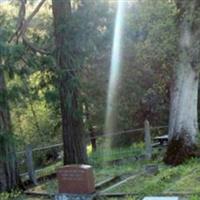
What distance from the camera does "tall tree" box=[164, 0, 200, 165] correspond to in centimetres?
1089

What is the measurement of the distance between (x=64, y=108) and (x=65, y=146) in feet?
3.42

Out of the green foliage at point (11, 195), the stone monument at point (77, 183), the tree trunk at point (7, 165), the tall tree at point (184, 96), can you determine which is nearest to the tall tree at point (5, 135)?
the tree trunk at point (7, 165)

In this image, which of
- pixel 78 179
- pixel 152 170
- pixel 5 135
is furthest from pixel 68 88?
pixel 78 179

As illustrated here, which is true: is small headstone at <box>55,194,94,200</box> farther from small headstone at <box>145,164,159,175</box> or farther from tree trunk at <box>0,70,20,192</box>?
small headstone at <box>145,164,159,175</box>

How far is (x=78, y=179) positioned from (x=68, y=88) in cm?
364

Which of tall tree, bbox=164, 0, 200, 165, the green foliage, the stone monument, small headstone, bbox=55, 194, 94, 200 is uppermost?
tall tree, bbox=164, 0, 200, 165

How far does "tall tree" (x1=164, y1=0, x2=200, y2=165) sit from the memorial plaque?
12.4ft

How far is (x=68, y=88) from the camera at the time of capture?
36.9 ft

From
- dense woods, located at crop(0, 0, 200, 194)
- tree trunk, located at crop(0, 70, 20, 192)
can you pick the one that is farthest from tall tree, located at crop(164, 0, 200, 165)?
tree trunk, located at crop(0, 70, 20, 192)

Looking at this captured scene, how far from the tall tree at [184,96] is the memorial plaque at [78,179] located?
377 cm

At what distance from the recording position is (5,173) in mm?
10719

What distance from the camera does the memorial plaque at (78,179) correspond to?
8.04 metres

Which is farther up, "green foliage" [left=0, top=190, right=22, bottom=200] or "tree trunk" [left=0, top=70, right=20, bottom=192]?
"tree trunk" [left=0, top=70, right=20, bottom=192]

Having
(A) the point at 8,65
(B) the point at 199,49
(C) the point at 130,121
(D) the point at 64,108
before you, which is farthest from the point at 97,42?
(C) the point at 130,121
